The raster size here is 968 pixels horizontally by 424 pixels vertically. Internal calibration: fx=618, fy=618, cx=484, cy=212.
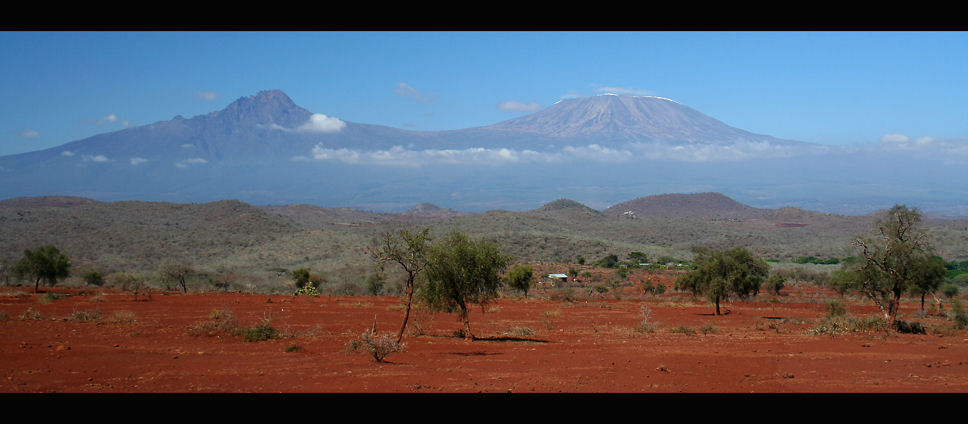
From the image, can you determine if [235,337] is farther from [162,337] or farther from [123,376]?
[123,376]

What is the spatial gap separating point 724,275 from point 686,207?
128683 mm

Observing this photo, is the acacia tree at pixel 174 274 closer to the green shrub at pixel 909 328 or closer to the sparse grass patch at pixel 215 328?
the sparse grass patch at pixel 215 328

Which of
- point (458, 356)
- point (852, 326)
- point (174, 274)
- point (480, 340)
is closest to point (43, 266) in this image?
point (174, 274)

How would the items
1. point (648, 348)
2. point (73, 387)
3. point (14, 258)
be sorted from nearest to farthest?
1. point (73, 387)
2. point (648, 348)
3. point (14, 258)

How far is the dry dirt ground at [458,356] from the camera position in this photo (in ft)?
31.7

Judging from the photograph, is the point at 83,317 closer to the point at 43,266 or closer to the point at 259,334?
the point at 259,334

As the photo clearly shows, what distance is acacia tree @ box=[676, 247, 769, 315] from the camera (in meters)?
28.1

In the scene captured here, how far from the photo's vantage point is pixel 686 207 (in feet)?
498

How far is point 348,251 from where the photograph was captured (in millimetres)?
61312

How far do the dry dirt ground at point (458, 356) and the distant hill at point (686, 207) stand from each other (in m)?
121

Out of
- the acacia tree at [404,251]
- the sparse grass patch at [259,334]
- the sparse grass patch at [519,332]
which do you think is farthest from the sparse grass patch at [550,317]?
the sparse grass patch at [259,334]
